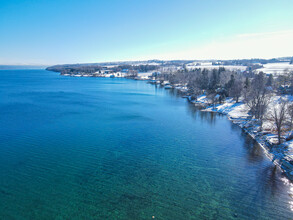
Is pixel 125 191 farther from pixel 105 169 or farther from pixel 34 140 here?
pixel 34 140

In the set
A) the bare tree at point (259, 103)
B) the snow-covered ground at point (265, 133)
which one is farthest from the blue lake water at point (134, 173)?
the bare tree at point (259, 103)

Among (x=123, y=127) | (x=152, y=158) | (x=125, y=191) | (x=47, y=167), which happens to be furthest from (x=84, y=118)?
(x=125, y=191)

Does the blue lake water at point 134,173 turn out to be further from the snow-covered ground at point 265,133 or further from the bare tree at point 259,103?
the bare tree at point 259,103

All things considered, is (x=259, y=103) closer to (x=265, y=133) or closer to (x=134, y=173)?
(x=265, y=133)

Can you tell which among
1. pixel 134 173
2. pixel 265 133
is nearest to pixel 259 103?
pixel 265 133

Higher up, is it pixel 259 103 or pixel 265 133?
pixel 259 103

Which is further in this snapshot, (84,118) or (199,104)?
(199,104)

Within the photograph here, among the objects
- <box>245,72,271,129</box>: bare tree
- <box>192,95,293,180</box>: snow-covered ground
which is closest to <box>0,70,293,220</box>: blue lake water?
<box>192,95,293,180</box>: snow-covered ground

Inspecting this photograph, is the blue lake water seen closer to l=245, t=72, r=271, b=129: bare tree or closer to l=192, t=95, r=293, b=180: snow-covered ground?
l=192, t=95, r=293, b=180: snow-covered ground
